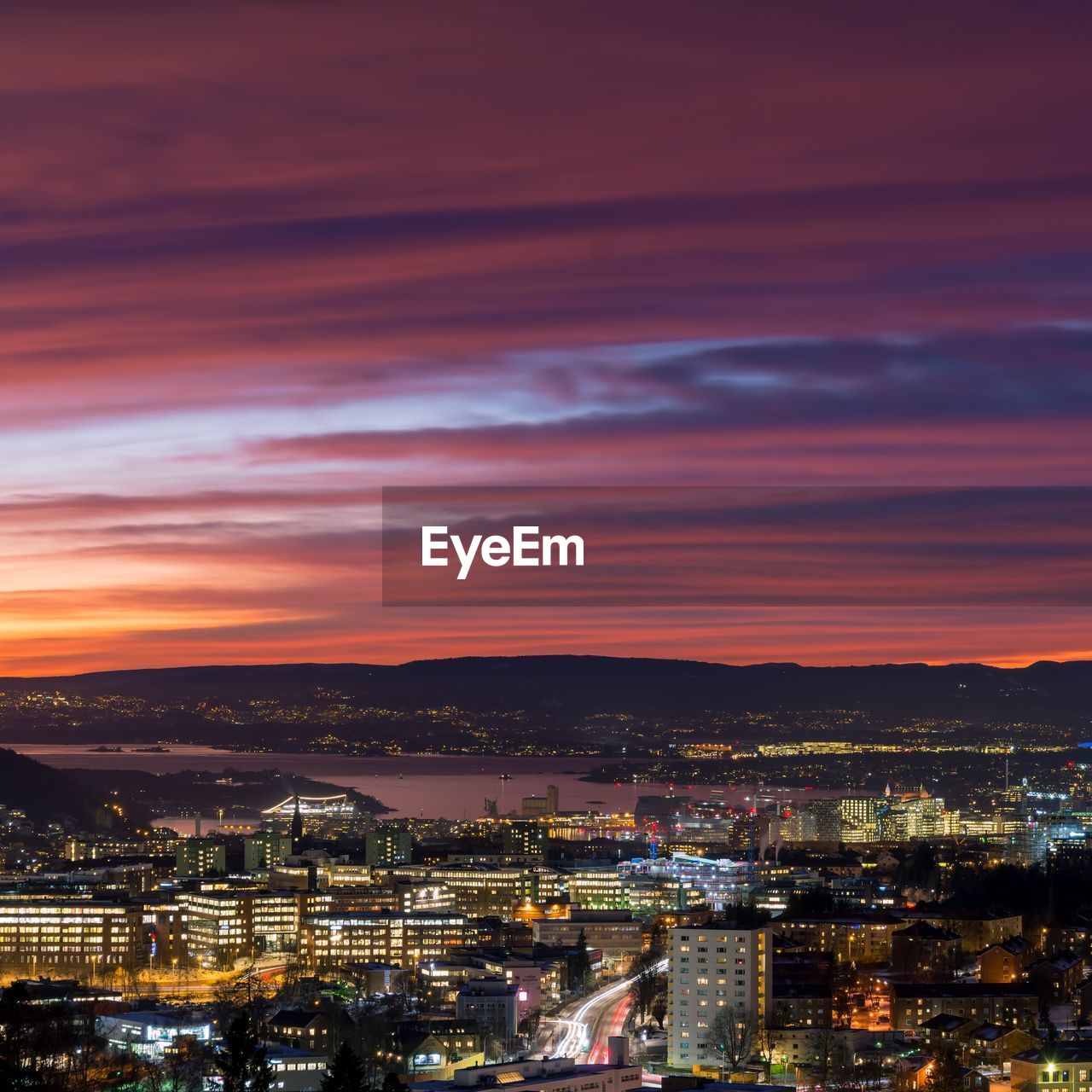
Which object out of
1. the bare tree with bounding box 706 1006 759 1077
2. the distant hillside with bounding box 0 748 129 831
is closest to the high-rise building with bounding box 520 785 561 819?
the distant hillside with bounding box 0 748 129 831

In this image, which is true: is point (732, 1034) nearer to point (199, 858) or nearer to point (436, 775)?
point (199, 858)

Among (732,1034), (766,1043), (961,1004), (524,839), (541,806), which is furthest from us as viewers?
(541,806)

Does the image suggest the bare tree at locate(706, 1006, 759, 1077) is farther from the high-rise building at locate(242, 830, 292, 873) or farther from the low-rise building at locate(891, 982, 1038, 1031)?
the high-rise building at locate(242, 830, 292, 873)

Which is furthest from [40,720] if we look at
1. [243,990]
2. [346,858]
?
[243,990]

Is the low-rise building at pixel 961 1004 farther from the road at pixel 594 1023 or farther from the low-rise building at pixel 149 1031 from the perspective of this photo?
the low-rise building at pixel 149 1031

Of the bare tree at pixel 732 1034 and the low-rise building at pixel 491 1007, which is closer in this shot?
the bare tree at pixel 732 1034


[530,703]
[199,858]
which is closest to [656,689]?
[530,703]

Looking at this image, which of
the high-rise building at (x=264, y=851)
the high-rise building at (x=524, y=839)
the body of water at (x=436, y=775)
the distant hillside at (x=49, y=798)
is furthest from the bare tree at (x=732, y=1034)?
the body of water at (x=436, y=775)
